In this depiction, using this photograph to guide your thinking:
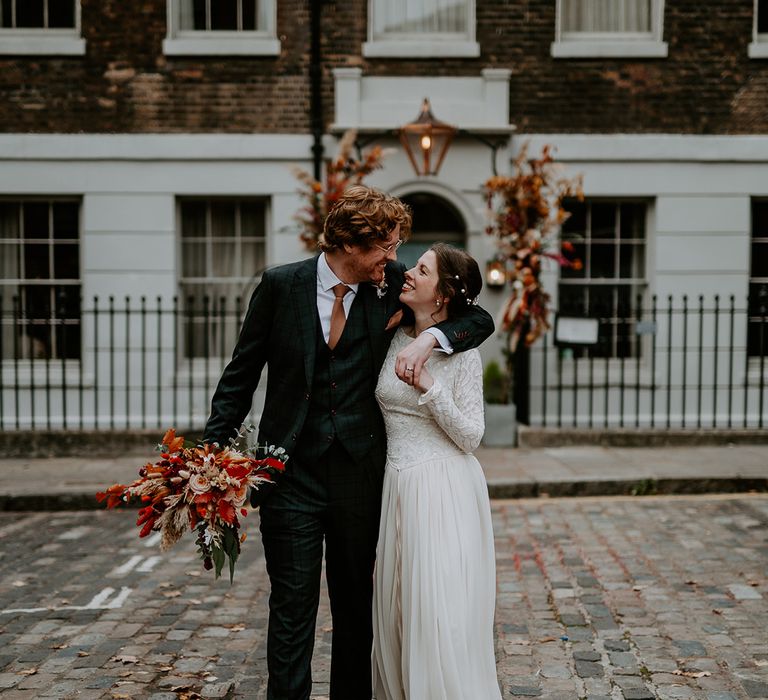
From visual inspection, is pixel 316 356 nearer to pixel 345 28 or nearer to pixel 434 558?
pixel 434 558

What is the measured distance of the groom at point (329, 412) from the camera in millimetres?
3287

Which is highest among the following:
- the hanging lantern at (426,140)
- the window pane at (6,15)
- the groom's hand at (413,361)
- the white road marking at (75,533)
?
the window pane at (6,15)

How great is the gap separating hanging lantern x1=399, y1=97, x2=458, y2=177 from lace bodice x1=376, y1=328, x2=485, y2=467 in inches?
299

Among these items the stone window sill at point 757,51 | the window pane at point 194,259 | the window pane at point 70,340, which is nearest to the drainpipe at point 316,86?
the window pane at point 194,259

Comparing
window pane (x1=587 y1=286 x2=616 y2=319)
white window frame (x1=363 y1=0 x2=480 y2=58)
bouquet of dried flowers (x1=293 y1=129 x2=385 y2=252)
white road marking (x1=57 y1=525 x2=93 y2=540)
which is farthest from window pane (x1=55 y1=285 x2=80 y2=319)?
window pane (x1=587 y1=286 x2=616 y2=319)

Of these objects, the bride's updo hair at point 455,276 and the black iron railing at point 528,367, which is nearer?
the bride's updo hair at point 455,276

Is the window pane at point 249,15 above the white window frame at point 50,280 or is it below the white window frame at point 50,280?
above

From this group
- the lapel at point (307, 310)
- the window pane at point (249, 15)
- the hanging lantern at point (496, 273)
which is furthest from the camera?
the window pane at point (249, 15)

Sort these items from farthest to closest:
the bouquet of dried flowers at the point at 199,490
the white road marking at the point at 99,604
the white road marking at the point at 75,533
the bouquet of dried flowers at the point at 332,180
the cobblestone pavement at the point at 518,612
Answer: the bouquet of dried flowers at the point at 332,180, the white road marking at the point at 75,533, the white road marking at the point at 99,604, the cobblestone pavement at the point at 518,612, the bouquet of dried flowers at the point at 199,490

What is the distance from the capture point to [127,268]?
11.5 meters

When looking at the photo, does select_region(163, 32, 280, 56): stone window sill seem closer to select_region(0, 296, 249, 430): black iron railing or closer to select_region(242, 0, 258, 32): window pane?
select_region(242, 0, 258, 32): window pane

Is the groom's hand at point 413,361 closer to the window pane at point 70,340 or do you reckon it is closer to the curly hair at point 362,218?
the curly hair at point 362,218

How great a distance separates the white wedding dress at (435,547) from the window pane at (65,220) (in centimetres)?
922

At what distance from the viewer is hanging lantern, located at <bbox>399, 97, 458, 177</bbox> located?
420 inches
